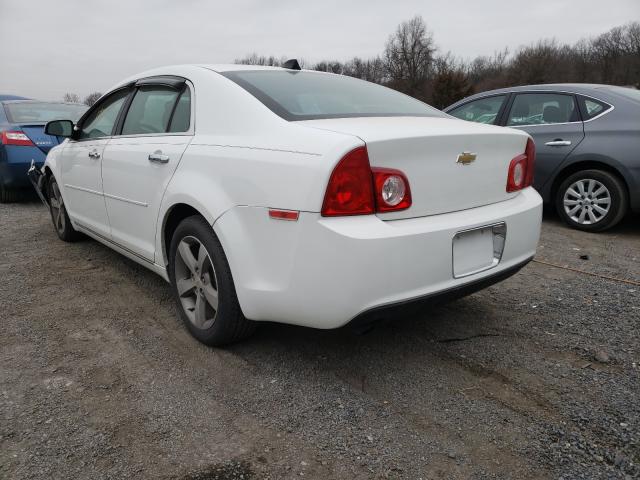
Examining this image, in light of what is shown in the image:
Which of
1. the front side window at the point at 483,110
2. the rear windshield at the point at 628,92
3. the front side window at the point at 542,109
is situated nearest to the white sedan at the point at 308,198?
the front side window at the point at 542,109

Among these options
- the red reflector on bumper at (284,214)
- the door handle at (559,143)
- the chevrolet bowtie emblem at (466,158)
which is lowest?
the door handle at (559,143)

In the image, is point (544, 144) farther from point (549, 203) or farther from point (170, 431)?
point (170, 431)

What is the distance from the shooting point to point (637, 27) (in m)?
66.2

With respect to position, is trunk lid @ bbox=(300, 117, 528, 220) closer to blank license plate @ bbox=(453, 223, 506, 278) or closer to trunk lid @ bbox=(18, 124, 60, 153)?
blank license plate @ bbox=(453, 223, 506, 278)

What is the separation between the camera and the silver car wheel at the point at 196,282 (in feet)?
8.32

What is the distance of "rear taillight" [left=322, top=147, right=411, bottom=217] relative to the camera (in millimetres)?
1928

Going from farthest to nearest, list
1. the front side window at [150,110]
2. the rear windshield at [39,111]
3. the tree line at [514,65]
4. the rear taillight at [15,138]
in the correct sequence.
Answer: the tree line at [514,65]
the rear windshield at [39,111]
the rear taillight at [15,138]
the front side window at [150,110]

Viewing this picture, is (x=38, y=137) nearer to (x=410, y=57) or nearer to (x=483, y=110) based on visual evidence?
(x=483, y=110)

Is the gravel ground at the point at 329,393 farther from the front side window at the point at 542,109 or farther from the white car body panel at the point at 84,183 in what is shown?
the front side window at the point at 542,109

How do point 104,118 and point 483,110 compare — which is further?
point 483,110

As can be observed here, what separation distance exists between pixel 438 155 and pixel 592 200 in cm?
355

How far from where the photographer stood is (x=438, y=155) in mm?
2166

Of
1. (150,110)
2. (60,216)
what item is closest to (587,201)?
(150,110)

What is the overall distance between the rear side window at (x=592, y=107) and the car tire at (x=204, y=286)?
14.1 feet
